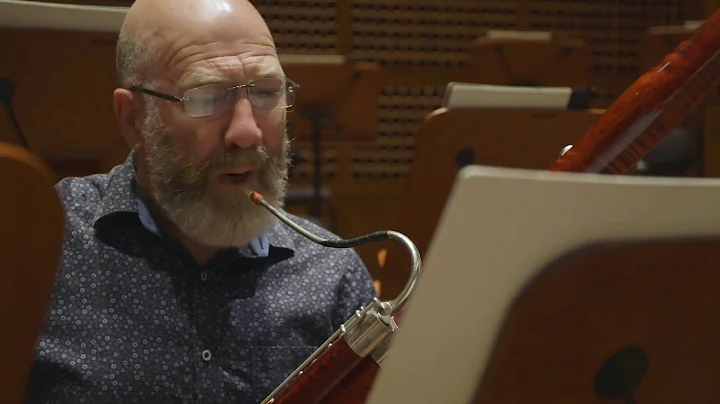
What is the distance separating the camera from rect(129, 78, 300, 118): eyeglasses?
1198 mm

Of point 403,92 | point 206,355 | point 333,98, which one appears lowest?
Answer: point 403,92

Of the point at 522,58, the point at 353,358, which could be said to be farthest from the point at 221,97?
the point at 522,58

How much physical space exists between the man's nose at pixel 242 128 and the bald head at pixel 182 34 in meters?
0.10

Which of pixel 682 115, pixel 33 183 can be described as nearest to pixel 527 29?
pixel 682 115

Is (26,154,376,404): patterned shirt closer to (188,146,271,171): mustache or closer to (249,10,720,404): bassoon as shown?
(188,146,271,171): mustache

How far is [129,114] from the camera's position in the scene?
130 centimetres

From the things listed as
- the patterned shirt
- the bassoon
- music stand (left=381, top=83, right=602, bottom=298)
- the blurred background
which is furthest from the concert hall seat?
music stand (left=381, top=83, right=602, bottom=298)

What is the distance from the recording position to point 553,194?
0.44 metres

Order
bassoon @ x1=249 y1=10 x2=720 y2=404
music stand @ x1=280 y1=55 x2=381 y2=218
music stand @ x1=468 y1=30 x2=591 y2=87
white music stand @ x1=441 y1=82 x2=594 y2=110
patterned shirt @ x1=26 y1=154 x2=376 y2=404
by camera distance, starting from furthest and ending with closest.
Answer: music stand @ x1=468 y1=30 x2=591 y2=87 → music stand @ x1=280 y1=55 x2=381 y2=218 → white music stand @ x1=441 y1=82 x2=594 y2=110 → patterned shirt @ x1=26 y1=154 x2=376 y2=404 → bassoon @ x1=249 y1=10 x2=720 y2=404

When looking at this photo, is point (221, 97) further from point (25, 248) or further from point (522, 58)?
point (522, 58)

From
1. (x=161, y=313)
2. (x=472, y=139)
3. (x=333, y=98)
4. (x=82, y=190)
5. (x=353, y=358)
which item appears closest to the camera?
(x=353, y=358)

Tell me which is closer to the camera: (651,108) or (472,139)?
(651,108)

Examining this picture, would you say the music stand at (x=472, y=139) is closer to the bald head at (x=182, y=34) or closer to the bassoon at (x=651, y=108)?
the bald head at (x=182, y=34)

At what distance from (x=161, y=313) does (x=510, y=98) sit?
102 centimetres
